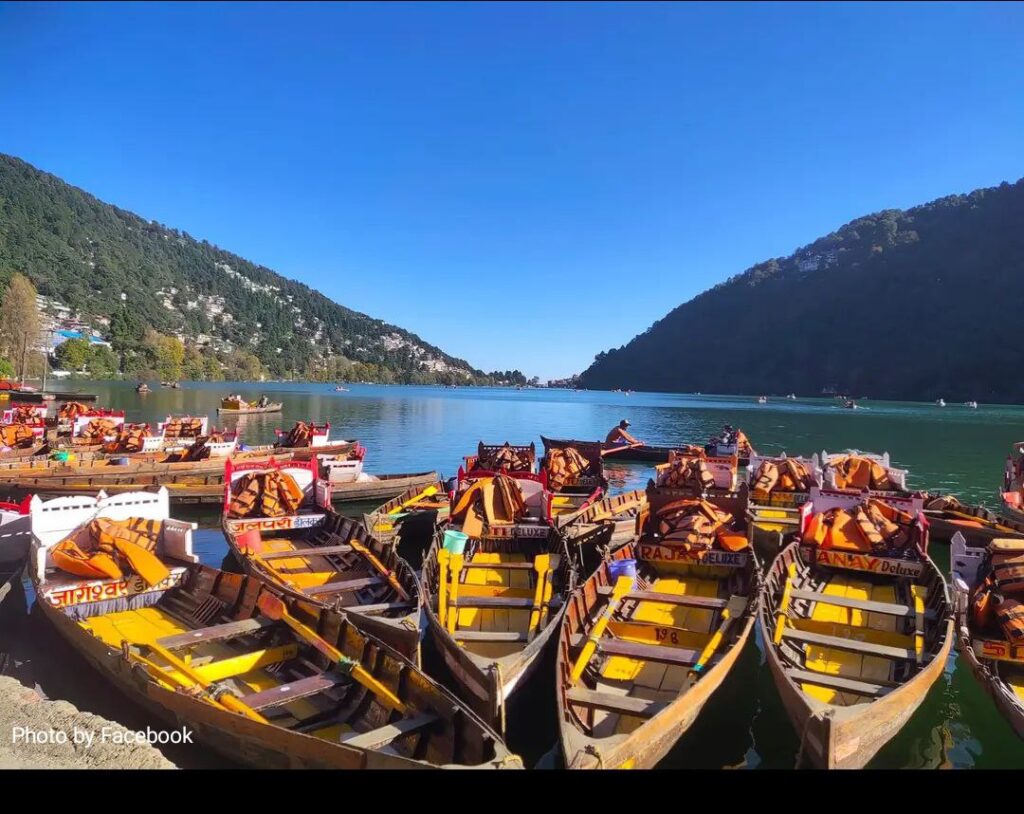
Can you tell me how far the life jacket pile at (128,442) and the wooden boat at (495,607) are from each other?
26.0m

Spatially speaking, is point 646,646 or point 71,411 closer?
point 646,646

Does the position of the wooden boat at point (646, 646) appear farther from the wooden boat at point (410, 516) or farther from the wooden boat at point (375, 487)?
the wooden boat at point (375, 487)

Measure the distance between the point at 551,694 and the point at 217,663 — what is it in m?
5.74

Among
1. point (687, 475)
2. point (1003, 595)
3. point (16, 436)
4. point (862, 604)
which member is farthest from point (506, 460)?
point (16, 436)

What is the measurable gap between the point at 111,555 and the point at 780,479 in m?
21.5

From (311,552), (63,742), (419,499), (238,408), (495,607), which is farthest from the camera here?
(238,408)

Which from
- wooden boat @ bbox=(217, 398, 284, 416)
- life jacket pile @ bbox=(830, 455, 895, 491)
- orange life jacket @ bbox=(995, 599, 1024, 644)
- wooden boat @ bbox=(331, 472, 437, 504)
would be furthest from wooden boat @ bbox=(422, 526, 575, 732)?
wooden boat @ bbox=(217, 398, 284, 416)

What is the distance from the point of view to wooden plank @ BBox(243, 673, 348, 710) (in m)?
8.52

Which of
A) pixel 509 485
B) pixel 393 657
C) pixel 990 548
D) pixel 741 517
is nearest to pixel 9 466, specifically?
pixel 509 485

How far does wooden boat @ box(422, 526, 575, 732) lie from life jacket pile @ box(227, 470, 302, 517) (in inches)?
201

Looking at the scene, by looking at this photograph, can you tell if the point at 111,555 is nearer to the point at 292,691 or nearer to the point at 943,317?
the point at 292,691

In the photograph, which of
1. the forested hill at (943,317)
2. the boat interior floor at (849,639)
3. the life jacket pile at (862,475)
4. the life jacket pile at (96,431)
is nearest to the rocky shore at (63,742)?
the boat interior floor at (849,639)

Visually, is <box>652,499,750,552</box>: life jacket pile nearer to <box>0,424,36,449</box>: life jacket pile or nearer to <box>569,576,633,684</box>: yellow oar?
<box>569,576,633,684</box>: yellow oar

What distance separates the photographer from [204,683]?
911 centimetres
